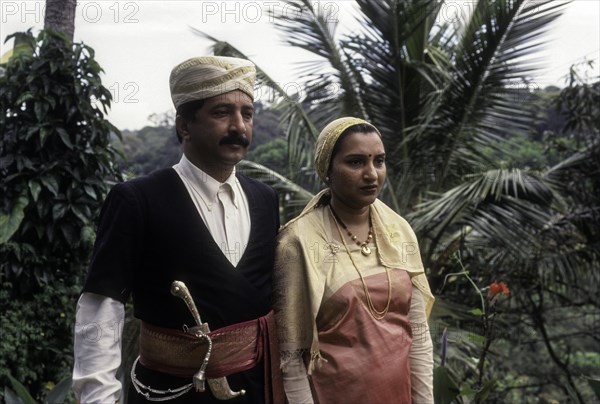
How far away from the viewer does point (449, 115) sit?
649 centimetres

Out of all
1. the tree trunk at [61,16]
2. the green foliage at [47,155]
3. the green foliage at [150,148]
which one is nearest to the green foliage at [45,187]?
the green foliage at [47,155]

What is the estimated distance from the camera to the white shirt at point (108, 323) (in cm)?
186

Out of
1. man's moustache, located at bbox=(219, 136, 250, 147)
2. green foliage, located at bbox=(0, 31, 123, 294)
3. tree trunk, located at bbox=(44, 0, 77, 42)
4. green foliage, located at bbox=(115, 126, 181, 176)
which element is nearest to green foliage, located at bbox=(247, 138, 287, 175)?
green foliage, located at bbox=(115, 126, 181, 176)

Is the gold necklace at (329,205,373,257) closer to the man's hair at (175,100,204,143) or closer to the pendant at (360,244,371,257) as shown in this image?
the pendant at (360,244,371,257)

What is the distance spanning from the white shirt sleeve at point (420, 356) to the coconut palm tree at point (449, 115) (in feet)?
11.1

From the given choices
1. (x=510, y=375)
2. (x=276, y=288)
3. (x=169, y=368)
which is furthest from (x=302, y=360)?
(x=510, y=375)

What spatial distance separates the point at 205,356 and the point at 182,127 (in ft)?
2.19

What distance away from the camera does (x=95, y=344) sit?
6.14 ft

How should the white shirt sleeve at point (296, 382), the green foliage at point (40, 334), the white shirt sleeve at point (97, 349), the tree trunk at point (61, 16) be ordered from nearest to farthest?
the white shirt sleeve at point (97, 349)
the white shirt sleeve at point (296, 382)
the green foliage at point (40, 334)
the tree trunk at point (61, 16)

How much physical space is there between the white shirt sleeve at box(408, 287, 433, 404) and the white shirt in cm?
66

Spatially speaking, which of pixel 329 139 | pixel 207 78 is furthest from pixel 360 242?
pixel 207 78

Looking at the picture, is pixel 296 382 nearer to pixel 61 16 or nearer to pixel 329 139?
pixel 329 139

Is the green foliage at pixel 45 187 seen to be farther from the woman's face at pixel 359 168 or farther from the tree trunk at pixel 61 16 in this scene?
the woman's face at pixel 359 168

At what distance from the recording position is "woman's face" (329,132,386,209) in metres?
2.21
